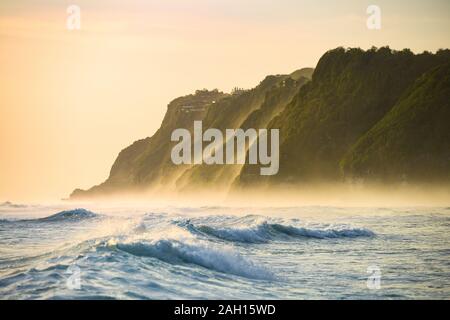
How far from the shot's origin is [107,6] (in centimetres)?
2475

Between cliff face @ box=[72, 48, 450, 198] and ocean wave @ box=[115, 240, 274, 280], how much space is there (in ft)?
117

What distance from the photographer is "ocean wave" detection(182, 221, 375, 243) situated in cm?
1811

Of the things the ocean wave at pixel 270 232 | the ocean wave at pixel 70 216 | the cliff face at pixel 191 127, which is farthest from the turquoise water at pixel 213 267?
the cliff face at pixel 191 127

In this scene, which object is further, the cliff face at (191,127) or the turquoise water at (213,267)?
the cliff face at (191,127)

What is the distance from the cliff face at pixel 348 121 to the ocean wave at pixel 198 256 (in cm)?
3559

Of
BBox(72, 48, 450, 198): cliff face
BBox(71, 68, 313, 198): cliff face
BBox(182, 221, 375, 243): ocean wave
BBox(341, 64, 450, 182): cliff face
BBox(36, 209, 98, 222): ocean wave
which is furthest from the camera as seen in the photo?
BBox(71, 68, 313, 198): cliff face

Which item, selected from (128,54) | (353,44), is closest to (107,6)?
(128,54)

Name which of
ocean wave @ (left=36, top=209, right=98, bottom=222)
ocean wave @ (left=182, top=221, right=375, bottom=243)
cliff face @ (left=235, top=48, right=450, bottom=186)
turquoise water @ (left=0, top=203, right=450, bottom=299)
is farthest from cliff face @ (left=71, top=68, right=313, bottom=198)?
turquoise water @ (left=0, top=203, right=450, bottom=299)

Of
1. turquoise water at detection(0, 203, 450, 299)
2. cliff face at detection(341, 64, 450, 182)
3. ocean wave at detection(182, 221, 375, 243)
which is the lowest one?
ocean wave at detection(182, 221, 375, 243)

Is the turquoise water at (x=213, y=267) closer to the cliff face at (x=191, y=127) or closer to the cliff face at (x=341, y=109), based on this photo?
the cliff face at (x=341, y=109)

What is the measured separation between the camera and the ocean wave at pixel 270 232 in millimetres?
18109

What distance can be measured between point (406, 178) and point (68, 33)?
92.7 ft

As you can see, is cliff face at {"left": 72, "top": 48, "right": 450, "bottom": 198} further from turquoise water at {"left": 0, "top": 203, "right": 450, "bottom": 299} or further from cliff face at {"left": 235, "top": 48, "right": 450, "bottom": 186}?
turquoise water at {"left": 0, "top": 203, "right": 450, "bottom": 299}

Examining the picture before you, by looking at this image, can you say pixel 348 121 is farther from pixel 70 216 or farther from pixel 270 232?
pixel 270 232
